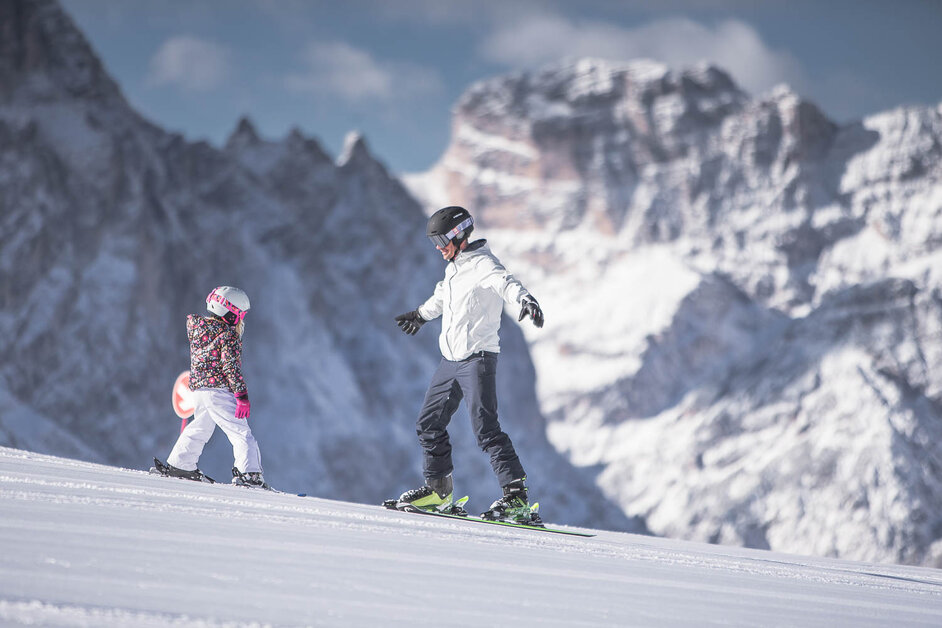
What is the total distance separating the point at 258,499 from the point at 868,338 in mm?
165618

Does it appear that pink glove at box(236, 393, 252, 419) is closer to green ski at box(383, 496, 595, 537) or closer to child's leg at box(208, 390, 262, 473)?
child's leg at box(208, 390, 262, 473)

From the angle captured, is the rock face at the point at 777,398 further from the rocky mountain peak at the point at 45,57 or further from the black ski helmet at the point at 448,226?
the black ski helmet at the point at 448,226

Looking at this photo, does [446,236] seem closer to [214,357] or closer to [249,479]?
[214,357]

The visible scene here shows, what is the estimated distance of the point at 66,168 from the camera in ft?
236

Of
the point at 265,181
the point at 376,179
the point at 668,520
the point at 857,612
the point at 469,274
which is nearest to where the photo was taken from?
the point at 857,612

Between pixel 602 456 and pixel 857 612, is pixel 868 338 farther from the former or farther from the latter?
pixel 857 612

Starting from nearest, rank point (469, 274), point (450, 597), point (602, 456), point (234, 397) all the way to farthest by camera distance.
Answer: point (450, 597) < point (469, 274) < point (234, 397) < point (602, 456)

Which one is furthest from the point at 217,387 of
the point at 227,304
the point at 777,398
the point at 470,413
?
the point at 777,398

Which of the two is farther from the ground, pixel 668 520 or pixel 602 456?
pixel 602 456

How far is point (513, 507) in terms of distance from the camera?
294 inches

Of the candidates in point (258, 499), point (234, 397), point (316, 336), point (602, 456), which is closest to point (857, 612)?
point (258, 499)

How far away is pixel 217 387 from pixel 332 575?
195 inches

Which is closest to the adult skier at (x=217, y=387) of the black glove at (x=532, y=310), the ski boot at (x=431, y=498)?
the ski boot at (x=431, y=498)

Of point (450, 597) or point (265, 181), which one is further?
point (265, 181)
